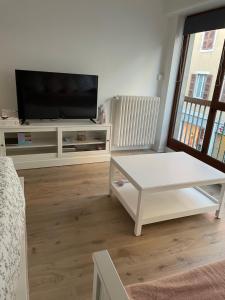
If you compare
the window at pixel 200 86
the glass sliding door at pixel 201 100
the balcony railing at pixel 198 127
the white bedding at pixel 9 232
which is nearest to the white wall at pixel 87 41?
the glass sliding door at pixel 201 100

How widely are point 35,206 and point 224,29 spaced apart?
9.93 feet

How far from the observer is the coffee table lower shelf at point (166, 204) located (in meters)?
1.95

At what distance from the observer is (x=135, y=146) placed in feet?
12.8

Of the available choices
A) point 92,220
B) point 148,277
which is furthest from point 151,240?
point 92,220

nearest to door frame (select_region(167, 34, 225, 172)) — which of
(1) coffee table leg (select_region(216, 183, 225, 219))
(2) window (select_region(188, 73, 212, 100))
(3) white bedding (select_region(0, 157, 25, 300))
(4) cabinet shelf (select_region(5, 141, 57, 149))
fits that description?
(2) window (select_region(188, 73, 212, 100))

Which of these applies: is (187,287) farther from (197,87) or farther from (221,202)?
(197,87)

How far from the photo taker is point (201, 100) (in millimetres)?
3396

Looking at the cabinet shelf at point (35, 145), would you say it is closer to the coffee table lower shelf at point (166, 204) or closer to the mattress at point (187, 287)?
the coffee table lower shelf at point (166, 204)

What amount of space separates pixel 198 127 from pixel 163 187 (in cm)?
212

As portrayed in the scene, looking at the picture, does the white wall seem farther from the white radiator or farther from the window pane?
the window pane

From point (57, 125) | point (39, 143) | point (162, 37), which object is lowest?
point (39, 143)

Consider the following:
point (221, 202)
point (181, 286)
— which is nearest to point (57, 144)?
point (221, 202)

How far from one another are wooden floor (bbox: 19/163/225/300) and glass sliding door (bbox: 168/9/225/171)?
134cm

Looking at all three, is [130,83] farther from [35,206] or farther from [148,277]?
[148,277]
